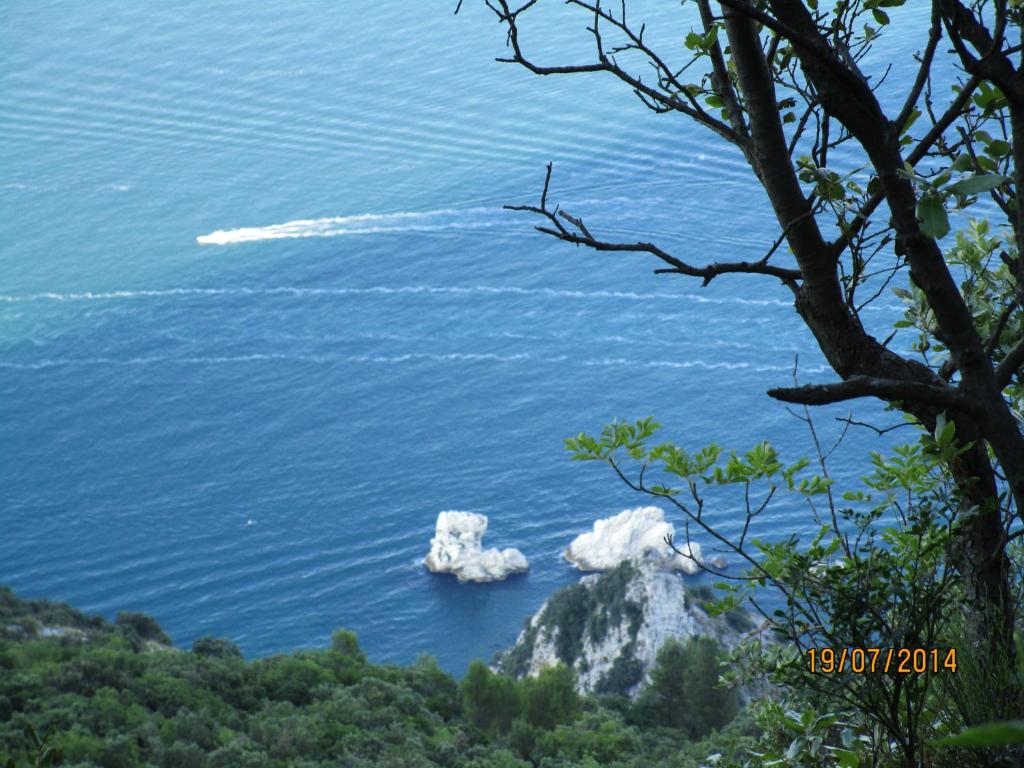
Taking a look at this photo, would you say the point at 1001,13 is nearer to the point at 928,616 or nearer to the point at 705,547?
the point at 928,616

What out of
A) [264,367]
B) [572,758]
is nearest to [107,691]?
[572,758]

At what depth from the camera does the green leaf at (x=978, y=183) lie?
1010 mm

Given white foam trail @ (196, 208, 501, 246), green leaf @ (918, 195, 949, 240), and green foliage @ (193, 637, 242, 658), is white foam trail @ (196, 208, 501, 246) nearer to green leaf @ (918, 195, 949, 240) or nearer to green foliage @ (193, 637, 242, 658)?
green foliage @ (193, 637, 242, 658)

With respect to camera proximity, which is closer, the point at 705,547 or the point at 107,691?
the point at 107,691

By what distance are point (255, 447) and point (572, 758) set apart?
9202 millimetres

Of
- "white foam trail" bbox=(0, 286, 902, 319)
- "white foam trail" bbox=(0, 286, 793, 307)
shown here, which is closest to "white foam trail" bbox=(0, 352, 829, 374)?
"white foam trail" bbox=(0, 286, 902, 319)

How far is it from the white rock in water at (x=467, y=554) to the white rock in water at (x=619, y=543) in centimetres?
77

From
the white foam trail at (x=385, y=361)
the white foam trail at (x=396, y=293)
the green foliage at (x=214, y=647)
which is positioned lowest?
the green foliage at (x=214, y=647)

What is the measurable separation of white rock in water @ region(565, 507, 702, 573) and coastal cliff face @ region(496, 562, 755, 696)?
1.21 metres

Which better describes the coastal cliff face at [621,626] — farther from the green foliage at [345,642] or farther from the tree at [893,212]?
the tree at [893,212]

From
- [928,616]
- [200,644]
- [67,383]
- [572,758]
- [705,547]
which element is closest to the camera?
[928,616]

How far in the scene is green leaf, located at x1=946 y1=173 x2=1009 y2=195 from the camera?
3.31 ft

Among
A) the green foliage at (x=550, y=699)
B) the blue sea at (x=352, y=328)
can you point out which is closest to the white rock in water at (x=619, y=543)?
the blue sea at (x=352, y=328)

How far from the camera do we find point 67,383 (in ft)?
54.7
